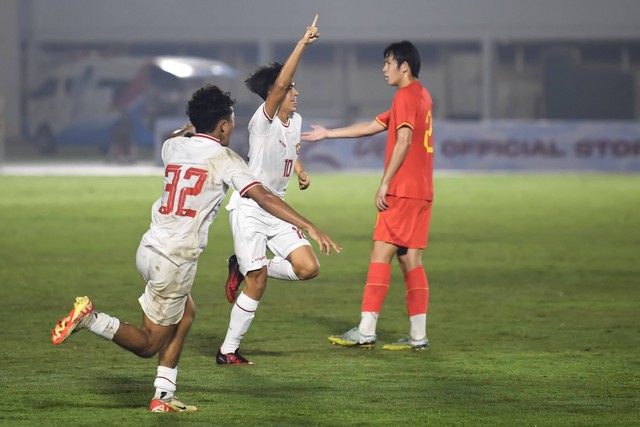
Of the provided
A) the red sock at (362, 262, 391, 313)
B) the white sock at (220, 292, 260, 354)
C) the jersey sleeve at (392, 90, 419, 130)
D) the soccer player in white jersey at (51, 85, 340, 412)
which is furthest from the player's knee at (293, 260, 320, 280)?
the soccer player in white jersey at (51, 85, 340, 412)

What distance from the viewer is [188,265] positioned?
7621mm

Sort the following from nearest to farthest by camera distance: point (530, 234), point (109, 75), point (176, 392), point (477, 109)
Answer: point (176, 392) < point (530, 234) < point (109, 75) < point (477, 109)

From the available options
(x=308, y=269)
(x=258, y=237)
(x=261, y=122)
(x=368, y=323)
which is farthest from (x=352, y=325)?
(x=261, y=122)

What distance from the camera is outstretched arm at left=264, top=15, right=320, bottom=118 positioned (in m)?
8.84

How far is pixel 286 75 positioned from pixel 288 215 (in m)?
2.04

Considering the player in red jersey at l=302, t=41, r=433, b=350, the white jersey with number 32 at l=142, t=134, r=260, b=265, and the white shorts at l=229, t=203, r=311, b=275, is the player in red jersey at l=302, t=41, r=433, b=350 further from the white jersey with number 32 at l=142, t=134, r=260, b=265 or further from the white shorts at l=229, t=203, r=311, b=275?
the white jersey with number 32 at l=142, t=134, r=260, b=265

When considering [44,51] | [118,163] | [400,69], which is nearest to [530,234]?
[400,69]

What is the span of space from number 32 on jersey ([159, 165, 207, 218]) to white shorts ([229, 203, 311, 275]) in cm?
194

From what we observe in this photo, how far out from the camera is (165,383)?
7.60 metres

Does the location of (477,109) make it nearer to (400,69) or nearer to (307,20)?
(307,20)

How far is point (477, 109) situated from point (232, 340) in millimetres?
51401

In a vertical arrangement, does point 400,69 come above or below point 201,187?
above

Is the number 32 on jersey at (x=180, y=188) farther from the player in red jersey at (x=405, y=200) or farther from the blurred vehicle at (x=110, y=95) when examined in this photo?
the blurred vehicle at (x=110, y=95)

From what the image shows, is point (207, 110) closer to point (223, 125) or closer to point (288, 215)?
point (223, 125)
